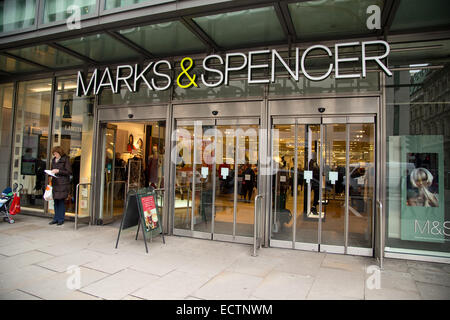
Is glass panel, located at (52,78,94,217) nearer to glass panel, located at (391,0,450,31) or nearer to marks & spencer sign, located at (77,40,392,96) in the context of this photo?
marks & spencer sign, located at (77,40,392,96)

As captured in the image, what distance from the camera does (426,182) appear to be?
4953 millimetres

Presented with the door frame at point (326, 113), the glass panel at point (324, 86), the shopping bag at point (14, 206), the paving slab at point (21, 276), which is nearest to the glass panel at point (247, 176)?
the door frame at point (326, 113)

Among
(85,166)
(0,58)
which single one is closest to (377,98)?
(85,166)

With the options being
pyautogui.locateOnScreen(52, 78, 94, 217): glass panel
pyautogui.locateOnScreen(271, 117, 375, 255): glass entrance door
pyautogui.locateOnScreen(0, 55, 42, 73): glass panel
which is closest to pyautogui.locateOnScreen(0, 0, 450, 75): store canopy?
pyautogui.locateOnScreen(0, 55, 42, 73): glass panel

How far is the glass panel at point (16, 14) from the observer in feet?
19.0

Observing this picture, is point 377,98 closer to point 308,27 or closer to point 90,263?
point 308,27

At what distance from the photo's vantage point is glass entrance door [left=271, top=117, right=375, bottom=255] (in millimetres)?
5180

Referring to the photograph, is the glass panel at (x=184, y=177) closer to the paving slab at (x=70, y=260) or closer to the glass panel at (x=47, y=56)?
the paving slab at (x=70, y=260)

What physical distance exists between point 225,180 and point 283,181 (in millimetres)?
1169

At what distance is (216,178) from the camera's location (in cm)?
604

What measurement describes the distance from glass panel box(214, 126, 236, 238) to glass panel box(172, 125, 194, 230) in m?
0.62

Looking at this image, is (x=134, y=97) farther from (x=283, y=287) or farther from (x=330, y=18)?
(x=283, y=287)

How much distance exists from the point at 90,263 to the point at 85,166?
353cm
